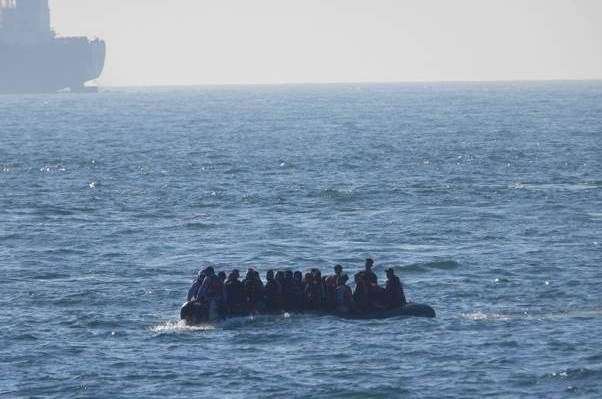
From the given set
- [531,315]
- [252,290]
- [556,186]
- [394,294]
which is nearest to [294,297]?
[252,290]

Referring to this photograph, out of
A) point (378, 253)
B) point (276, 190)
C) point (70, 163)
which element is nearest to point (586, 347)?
point (378, 253)

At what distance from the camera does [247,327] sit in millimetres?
34312

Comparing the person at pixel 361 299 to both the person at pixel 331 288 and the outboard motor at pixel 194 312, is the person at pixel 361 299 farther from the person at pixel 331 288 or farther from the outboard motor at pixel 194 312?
the outboard motor at pixel 194 312

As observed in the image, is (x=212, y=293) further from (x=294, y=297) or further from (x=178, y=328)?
(x=294, y=297)

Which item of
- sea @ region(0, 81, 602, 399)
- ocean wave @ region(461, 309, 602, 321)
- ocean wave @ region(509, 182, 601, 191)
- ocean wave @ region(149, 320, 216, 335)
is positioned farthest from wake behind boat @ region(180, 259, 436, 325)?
ocean wave @ region(509, 182, 601, 191)

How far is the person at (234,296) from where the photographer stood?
34406 millimetres

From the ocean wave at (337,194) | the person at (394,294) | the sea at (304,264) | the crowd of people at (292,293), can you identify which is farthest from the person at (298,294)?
the ocean wave at (337,194)

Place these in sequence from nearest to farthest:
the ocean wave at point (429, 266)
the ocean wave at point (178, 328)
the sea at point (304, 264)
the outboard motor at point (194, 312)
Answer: the sea at point (304, 264) < the ocean wave at point (178, 328) < the outboard motor at point (194, 312) < the ocean wave at point (429, 266)

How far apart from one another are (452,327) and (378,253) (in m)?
12.3

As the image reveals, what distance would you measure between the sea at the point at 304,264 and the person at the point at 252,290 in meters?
0.41

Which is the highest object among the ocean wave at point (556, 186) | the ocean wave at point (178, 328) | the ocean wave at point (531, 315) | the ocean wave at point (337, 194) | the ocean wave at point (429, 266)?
the ocean wave at point (531, 315)

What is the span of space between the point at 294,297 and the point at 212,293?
78.6 inches

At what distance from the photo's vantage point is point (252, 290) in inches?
1364

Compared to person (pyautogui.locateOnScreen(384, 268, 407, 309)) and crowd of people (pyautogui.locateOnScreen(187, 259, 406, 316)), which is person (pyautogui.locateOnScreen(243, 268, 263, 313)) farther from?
person (pyautogui.locateOnScreen(384, 268, 407, 309))
